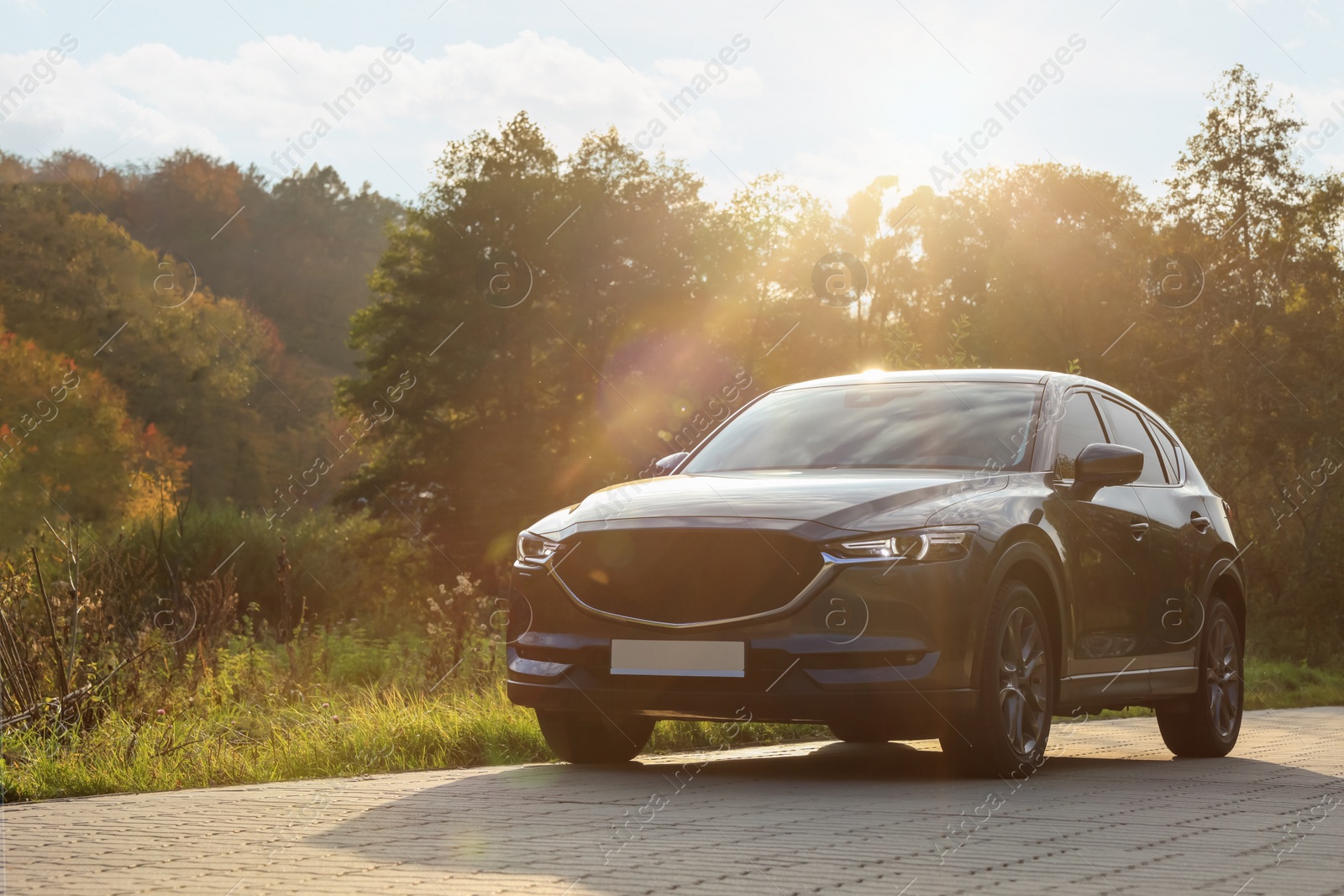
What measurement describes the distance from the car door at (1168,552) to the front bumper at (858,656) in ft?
7.22

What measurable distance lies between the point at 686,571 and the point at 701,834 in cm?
162

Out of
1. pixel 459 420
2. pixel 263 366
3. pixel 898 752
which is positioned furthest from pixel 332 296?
pixel 898 752

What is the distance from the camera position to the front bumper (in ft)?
20.9

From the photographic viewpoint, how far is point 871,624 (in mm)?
6367

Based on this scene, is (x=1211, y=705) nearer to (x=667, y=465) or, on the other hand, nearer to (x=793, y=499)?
(x=667, y=465)

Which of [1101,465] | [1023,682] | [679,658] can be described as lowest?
[1023,682]

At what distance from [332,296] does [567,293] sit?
66.6 ft

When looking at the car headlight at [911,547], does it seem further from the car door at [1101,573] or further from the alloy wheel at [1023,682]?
the car door at [1101,573]

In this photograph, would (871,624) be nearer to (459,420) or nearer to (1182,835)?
(1182,835)

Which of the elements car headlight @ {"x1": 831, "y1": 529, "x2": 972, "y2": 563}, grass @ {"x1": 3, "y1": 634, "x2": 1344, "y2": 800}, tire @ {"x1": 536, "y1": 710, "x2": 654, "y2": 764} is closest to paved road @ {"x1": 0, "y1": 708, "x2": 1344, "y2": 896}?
tire @ {"x1": 536, "y1": 710, "x2": 654, "y2": 764}

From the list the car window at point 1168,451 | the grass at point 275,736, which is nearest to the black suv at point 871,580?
the car window at point 1168,451

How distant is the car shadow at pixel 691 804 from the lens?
4801mm

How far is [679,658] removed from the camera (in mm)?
6574

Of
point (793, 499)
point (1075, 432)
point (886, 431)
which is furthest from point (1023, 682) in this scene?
point (1075, 432)
